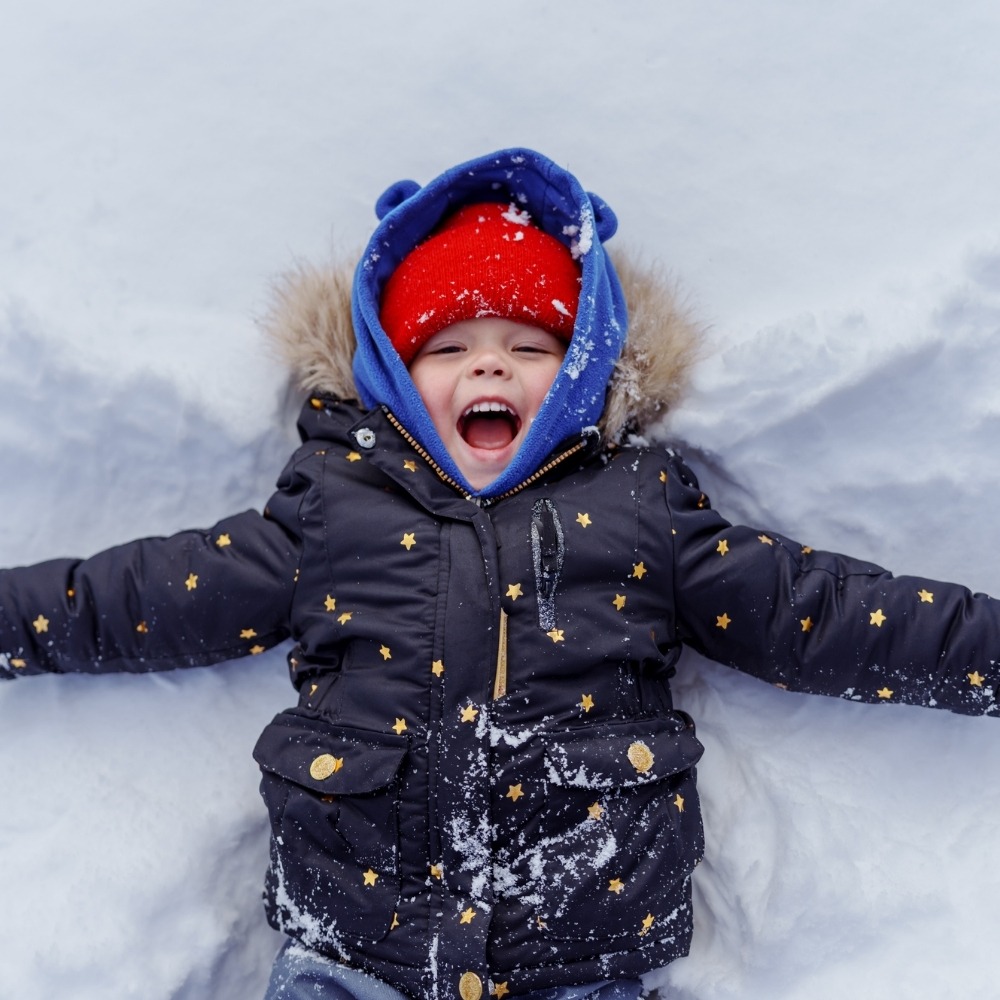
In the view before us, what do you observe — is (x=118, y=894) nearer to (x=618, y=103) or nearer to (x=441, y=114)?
(x=441, y=114)

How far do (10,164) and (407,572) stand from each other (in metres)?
1.12

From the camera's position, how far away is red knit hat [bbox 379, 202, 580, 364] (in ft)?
5.26

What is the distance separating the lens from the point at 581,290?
1602 mm

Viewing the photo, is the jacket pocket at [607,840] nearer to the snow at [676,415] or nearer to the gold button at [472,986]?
the gold button at [472,986]

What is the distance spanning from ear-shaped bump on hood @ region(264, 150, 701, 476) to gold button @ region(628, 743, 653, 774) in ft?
1.45

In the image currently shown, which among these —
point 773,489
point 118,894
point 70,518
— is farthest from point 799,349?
point 118,894

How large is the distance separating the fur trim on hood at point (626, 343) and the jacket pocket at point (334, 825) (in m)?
0.59

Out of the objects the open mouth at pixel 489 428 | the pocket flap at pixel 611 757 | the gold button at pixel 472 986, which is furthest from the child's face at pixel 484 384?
the gold button at pixel 472 986

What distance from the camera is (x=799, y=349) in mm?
1675

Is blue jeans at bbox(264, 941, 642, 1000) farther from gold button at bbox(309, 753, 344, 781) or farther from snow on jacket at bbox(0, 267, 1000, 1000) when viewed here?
gold button at bbox(309, 753, 344, 781)

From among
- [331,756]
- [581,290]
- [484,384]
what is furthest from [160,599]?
[581,290]

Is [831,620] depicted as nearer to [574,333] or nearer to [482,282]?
[574,333]

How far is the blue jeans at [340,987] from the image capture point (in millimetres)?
1479

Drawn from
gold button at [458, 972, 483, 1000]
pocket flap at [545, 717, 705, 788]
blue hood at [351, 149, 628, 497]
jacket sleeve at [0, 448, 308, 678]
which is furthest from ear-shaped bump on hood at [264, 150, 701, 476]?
gold button at [458, 972, 483, 1000]
